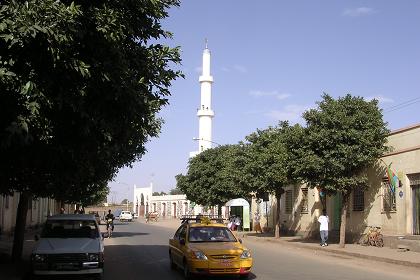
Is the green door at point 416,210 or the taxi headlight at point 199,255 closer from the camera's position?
the taxi headlight at point 199,255

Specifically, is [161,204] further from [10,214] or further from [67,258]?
[67,258]

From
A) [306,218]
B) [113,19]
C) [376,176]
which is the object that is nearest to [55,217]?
[113,19]

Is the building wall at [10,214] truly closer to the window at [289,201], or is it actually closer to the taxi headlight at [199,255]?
the taxi headlight at [199,255]

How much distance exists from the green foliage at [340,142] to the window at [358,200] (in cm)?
271

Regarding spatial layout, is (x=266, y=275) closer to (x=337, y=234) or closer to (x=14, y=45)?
(x=14, y=45)

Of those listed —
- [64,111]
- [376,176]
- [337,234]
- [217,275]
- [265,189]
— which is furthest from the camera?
[265,189]

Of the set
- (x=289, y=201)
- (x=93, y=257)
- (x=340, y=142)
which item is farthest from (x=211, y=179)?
(x=93, y=257)

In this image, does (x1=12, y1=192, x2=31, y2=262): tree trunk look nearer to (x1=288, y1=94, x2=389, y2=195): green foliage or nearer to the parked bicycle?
(x1=288, y1=94, x2=389, y2=195): green foliage

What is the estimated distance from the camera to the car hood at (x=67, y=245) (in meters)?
12.4

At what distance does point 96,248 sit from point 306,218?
24.2 meters

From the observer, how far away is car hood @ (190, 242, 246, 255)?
12709mm

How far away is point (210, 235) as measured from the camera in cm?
1424

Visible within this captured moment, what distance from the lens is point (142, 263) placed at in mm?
17734

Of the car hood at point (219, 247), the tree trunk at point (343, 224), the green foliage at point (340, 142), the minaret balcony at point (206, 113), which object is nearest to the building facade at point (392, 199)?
the green foliage at point (340, 142)
